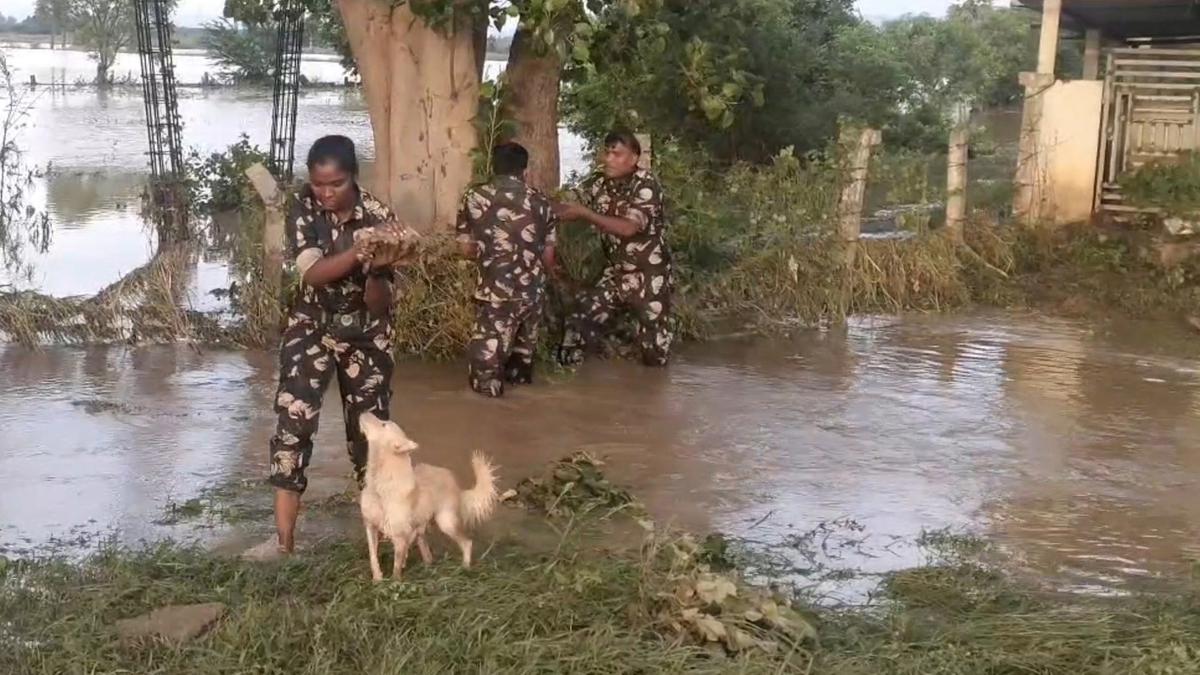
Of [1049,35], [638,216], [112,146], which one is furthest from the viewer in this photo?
[112,146]

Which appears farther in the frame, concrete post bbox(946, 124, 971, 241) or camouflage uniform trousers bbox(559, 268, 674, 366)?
concrete post bbox(946, 124, 971, 241)

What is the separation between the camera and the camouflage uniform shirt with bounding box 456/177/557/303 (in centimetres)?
764

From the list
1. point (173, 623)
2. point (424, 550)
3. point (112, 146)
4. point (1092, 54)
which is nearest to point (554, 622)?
point (424, 550)

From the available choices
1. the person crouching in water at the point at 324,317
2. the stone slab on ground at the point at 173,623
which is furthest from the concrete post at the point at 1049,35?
the stone slab on ground at the point at 173,623

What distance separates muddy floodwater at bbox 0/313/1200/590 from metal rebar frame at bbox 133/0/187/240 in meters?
4.98

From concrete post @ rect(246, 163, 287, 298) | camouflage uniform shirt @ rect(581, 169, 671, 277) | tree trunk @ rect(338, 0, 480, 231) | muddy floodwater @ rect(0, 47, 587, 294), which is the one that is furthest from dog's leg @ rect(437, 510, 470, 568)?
muddy floodwater @ rect(0, 47, 587, 294)

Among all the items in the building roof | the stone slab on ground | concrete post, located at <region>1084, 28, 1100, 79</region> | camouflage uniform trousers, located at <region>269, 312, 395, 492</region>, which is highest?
the building roof

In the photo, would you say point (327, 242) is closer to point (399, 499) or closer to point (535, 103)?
point (399, 499)

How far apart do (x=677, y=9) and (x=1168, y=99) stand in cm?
484

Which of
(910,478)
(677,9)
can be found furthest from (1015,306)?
(910,478)

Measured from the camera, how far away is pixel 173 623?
415 cm

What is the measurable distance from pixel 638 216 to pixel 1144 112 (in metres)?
6.34

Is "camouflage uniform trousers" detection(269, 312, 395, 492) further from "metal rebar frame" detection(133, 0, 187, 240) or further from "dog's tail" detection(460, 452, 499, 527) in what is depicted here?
"metal rebar frame" detection(133, 0, 187, 240)

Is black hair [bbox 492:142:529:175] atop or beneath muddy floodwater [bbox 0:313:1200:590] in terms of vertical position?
atop
